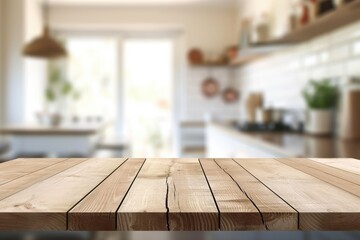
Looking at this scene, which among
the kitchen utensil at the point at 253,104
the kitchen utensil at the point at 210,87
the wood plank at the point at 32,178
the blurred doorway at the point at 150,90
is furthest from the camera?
the blurred doorway at the point at 150,90

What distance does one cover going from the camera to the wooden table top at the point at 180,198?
631 millimetres

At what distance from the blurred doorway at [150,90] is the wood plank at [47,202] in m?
4.55

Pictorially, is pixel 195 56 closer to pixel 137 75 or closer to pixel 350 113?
pixel 137 75

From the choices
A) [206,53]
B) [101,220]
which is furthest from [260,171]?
[206,53]

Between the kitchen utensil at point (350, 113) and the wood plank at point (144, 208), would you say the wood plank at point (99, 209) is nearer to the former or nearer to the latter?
the wood plank at point (144, 208)

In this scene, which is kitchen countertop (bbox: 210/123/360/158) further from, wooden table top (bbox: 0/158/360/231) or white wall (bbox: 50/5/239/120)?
white wall (bbox: 50/5/239/120)

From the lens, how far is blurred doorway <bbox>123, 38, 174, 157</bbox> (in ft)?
17.9

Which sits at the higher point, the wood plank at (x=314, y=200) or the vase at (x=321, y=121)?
the vase at (x=321, y=121)

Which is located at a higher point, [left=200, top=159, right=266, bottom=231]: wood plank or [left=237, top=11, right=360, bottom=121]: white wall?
[left=237, top=11, right=360, bottom=121]: white wall

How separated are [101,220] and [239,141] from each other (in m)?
2.14

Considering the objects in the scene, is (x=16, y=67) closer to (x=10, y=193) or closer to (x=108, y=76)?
(x=108, y=76)

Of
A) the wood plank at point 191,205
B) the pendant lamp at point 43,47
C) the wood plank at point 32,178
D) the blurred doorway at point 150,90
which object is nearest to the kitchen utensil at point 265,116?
the pendant lamp at point 43,47

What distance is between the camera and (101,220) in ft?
2.07

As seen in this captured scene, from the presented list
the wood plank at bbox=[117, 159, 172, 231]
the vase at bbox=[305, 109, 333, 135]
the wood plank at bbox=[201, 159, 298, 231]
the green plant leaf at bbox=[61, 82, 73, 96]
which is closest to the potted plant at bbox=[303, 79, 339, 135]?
the vase at bbox=[305, 109, 333, 135]
